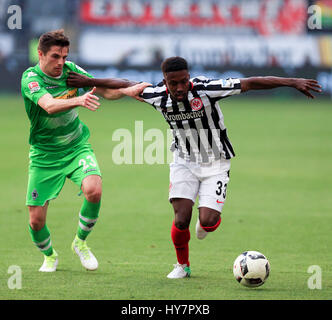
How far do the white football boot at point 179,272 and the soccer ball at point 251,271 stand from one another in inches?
26.5

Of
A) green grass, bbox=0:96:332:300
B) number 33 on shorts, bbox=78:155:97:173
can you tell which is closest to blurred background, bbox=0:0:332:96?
green grass, bbox=0:96:332:300

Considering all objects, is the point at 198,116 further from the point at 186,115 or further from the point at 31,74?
the point at 31,74

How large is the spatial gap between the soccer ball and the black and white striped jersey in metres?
1.31

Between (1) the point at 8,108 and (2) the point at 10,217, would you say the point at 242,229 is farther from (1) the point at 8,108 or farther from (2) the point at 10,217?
(1) the point at 8,108

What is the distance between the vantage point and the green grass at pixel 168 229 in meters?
6.82

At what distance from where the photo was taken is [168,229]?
32.8ft

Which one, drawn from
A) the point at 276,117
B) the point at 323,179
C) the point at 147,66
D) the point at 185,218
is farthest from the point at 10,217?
the point at 147,66

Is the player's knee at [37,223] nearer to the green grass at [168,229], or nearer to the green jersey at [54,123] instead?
the green grass at [168,229]

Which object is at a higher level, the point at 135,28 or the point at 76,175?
the point at 135,28

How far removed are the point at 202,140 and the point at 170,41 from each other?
2873cm

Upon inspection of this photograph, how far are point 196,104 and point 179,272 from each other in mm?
1725

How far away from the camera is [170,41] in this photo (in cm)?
3581

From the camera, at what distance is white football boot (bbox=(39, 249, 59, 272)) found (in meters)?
7.53
